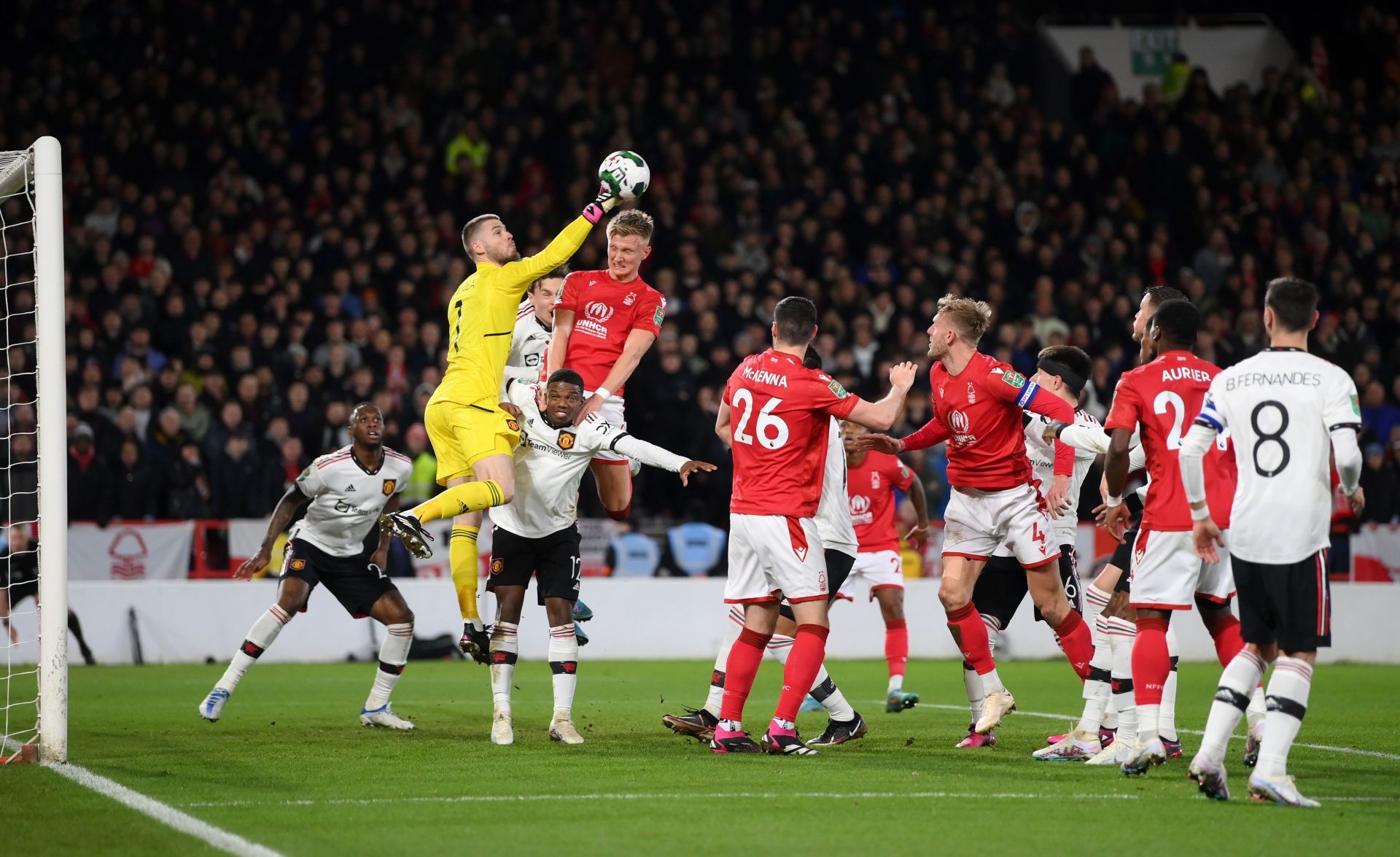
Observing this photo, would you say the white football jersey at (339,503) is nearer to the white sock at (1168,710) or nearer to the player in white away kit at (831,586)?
the player in white away kit at (831,586)

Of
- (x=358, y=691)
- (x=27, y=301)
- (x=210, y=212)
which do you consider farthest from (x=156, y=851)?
(x=210, y=212)

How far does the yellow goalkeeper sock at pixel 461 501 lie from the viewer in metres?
9.55

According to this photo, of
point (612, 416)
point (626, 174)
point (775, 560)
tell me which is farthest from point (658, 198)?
point (775, 560)

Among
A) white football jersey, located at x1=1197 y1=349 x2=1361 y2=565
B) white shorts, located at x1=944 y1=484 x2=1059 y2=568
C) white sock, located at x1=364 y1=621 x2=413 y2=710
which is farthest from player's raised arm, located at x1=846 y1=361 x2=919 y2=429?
white sock, located at x1=364 y1=621 x2=413 y2=710

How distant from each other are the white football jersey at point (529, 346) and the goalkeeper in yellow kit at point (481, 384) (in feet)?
1.76

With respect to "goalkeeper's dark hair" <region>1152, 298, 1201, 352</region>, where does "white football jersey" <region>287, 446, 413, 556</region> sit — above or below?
below

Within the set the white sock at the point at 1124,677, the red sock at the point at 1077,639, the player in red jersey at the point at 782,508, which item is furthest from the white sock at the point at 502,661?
the white sock at the point at 1124,677

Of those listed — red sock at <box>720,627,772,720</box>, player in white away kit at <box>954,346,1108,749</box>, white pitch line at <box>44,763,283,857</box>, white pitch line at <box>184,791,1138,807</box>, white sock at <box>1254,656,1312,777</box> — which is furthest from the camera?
player in white away kit at <box>954,346,1108,749</box>

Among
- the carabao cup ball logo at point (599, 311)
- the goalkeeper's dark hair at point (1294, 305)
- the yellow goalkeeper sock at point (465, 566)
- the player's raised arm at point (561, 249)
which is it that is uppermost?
the player's raised arm at point (561, 249)

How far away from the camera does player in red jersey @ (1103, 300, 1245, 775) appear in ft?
26.3

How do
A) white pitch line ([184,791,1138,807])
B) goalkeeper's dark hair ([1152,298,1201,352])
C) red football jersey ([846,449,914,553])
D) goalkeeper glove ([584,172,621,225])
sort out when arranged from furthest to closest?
red football jersey ([846,449,914,553]), goalkeeper glove ([584,172,621,225]), goalkeeper's dark hair ([1152,298,1201,352]), white pitch line ([184,791,1138,807])

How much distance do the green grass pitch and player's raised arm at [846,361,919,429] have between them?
74.9 inches

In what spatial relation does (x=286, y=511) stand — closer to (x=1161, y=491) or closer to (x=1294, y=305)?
(x=1161, y=491)

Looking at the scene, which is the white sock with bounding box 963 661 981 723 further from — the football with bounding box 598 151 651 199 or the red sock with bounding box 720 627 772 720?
the football with bounding box 598 151 651 199
